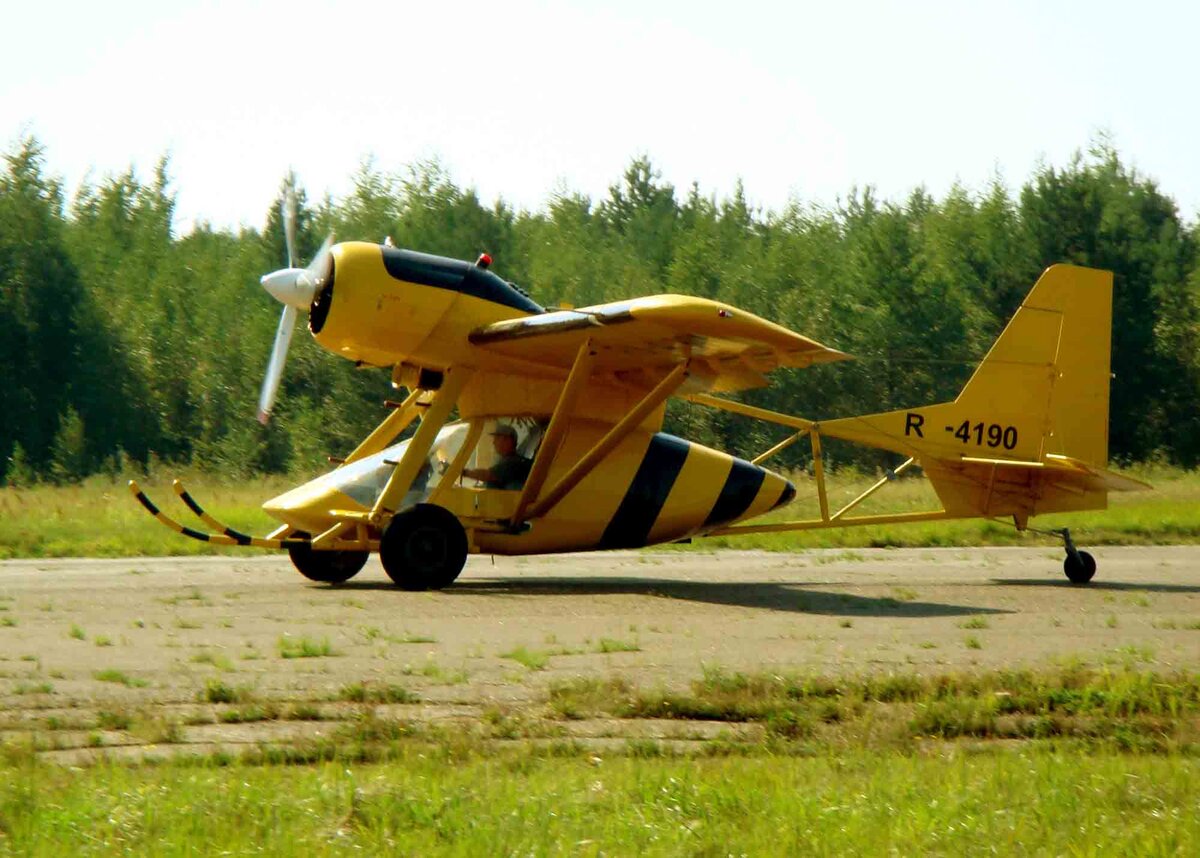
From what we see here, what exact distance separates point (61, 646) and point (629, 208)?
8692cm

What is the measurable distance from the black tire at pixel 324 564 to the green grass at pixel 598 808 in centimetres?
928

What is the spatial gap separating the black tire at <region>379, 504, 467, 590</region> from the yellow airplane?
0.02 meters

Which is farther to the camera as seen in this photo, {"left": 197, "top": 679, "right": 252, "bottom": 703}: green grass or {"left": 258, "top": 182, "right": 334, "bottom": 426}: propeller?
{"left": 258, "top": 182, "right": 334, "bottom": 426}: propeller

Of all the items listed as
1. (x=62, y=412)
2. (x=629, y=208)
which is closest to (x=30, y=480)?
(x=62, y=412)

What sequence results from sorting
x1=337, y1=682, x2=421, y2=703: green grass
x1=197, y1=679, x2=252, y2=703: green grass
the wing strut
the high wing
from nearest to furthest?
x1=197, y1=679, x2=252, y2=703: green grass < x1=337, y1=682, x2=421, y2=703: green grass < the high wing < the wing strut

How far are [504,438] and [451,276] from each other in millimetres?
1860

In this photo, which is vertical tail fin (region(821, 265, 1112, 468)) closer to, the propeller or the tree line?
the propeller

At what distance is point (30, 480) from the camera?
4350 cm

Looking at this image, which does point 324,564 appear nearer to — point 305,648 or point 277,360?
point 277,360

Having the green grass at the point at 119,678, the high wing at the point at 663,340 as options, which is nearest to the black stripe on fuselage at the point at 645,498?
the high wing at the point at 663,340

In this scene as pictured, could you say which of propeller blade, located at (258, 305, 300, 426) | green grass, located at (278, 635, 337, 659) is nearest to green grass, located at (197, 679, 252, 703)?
green grass, located at (278, 635, 337, 659)

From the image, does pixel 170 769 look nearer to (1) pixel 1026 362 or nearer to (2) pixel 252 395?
(1) pixel 1026 362

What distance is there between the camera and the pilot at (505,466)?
16328 millimetres

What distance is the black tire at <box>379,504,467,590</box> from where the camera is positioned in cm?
1520
